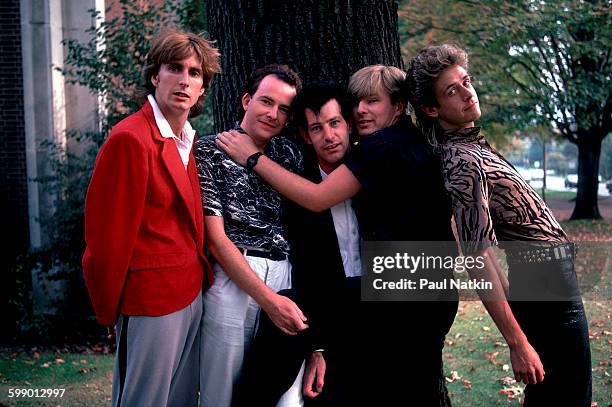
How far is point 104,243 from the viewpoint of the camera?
8.64ft

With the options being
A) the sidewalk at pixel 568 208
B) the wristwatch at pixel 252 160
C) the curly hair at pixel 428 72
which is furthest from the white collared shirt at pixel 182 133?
the sidewalk at pixel 568 208

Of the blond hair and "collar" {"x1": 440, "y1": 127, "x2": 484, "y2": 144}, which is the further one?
the blond hair

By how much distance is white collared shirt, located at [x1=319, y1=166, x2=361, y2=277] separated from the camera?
2.98 metres

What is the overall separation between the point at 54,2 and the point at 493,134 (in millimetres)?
14796

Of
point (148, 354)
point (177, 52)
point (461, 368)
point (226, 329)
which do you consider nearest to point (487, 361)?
point (461, 368)

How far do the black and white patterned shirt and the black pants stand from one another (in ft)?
3.52

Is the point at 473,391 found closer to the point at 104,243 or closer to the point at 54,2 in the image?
the point at 104,243

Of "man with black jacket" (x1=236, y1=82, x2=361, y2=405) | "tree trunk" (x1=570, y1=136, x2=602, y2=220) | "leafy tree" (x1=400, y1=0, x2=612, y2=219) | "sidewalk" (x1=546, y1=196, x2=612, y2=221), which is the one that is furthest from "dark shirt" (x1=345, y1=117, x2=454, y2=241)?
"sidewalk" (x1=546, y1=196, x2=612, y2=221)

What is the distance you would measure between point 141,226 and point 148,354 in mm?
523

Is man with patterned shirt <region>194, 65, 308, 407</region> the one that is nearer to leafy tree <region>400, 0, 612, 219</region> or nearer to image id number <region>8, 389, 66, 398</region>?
image id number <region>8, 389, 66, 398</region>

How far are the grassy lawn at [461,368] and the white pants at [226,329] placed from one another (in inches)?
149

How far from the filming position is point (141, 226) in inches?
107

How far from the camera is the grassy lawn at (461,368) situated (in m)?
6.44

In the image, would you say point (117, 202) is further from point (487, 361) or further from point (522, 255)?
point (487, 361)
